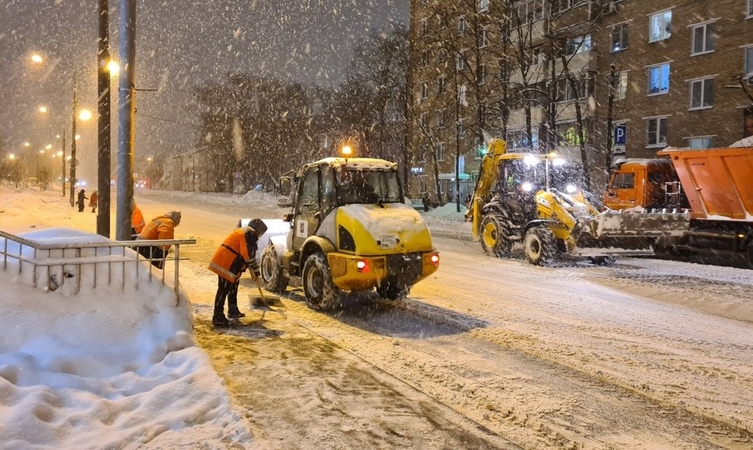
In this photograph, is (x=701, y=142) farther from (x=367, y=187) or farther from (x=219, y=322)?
(x=219, y=322)

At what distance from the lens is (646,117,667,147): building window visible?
108ft

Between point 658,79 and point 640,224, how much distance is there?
2173 cm

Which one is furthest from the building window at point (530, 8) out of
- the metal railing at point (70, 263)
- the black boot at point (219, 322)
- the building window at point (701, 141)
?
the metal railing at point (70, 263)

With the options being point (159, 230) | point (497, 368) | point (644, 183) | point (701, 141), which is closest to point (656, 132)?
point (701, 141)

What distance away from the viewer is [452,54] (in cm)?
3388

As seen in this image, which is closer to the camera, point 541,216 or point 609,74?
point 541,216

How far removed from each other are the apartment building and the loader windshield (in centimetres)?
1974

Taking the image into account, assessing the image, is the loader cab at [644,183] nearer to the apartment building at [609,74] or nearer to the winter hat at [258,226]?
the apartment building at [609,74]

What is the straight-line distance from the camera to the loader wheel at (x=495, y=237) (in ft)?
50.6

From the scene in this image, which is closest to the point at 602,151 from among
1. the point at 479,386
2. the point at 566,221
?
the point at 566,221

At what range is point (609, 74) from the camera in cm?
3394

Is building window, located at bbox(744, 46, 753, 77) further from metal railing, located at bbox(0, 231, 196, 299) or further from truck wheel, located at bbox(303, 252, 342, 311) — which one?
metal railing, located at bbox(0, 231, 196, 299)

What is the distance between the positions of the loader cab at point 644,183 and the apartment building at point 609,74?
6908 millimetres

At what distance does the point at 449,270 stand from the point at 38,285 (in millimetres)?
8741
